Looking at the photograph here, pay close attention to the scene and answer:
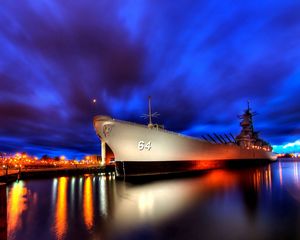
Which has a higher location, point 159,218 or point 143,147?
point 143,147

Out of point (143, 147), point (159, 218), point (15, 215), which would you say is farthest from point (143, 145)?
point (15, 215)

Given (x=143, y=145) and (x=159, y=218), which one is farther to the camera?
(x=143, y=145)

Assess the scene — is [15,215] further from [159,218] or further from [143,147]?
[143,147]

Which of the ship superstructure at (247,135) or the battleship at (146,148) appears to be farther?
the ship superstructure at (247,135)

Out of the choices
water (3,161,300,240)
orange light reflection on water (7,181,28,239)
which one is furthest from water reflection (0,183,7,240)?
orange light reflection on water (7,181,28,239)

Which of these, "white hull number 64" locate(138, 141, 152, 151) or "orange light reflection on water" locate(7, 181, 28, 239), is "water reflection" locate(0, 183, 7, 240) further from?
"white hull number 64" locate(138, 141, 152, 151)

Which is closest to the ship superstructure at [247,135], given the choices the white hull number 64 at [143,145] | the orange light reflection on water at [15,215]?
the white hull number 64 at [143,145]

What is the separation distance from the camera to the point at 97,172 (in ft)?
126

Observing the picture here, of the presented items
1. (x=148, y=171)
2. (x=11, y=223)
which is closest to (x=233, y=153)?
(x=148, y=171)

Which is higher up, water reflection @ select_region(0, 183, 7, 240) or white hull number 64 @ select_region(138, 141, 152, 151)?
white hull number 64 @ select_region(138, 141, 152, 151)

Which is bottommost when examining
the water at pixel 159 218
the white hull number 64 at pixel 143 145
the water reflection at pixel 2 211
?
the water at pixel 159 218

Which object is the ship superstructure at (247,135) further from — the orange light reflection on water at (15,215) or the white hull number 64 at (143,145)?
the orange light reflection on water at (15,215)

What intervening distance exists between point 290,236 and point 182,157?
2054 cm

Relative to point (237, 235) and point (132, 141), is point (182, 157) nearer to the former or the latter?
point (132, 141)
